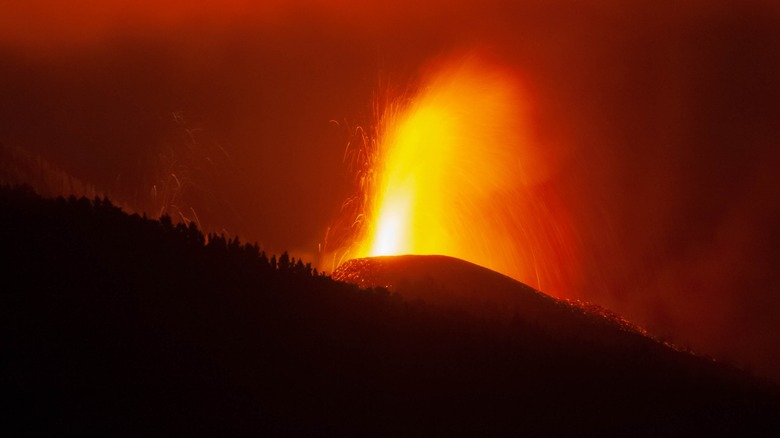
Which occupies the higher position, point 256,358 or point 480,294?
point 480,294

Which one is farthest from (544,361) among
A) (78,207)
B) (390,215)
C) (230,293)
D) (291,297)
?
(390,215)

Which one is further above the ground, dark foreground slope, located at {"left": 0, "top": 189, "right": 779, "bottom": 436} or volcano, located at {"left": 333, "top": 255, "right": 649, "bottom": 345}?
volcano, located at {"left": 333, "top": 255, "right": 649, "bottom": 345}

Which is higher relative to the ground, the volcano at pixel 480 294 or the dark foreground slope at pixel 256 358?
the volcano at pixel 480 294

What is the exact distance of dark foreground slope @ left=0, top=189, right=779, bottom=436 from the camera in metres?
17.2

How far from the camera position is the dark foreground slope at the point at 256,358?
56.4 ft

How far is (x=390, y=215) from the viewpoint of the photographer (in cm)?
4231

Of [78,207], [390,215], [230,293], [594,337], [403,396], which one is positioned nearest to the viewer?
[403,396]

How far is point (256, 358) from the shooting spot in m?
19.6

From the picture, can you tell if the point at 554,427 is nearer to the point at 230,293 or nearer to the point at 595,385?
the point at 595,385

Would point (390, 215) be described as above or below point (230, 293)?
above

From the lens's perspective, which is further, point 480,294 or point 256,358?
point 480,294

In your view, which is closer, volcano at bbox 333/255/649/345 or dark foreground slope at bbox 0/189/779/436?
dark foreground slope at bbox 0/189/779/436

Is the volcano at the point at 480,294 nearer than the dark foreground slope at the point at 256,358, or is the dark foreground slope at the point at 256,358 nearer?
the dark foreground slope at the point at 256,358

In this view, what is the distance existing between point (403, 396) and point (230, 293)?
463 cm
